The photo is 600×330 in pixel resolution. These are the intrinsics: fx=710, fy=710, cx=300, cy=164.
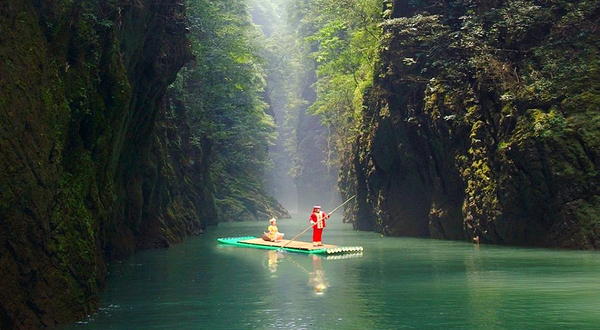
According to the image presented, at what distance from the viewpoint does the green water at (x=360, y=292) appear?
1123 centimetres

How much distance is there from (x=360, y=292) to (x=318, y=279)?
2.57 metres

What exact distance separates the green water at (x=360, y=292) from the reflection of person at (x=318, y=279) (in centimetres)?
2

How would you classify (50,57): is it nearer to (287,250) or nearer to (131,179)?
(131,179)

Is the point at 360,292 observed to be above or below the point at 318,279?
below

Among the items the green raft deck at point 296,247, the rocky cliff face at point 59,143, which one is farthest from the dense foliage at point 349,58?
the rocky cliff face at point 59,143

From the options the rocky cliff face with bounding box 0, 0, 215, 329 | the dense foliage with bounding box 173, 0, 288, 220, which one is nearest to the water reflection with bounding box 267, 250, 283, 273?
the rocky cliff face with bounding box 0, 0, 215, 329

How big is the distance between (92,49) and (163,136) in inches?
655

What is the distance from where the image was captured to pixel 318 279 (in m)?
17.0

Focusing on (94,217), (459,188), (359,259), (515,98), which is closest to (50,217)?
(94,217)

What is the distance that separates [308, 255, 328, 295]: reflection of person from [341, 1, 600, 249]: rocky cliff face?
27.9 feet

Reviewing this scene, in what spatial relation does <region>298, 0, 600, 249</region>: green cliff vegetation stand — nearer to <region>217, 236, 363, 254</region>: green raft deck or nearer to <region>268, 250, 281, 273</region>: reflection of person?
<region>217, 236, 363, 254</region>: green raft deck

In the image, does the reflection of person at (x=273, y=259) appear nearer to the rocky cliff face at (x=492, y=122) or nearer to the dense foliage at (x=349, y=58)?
the rocky cliff face at (x=492, y=122)

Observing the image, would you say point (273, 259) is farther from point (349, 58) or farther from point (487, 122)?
point (349, 58)

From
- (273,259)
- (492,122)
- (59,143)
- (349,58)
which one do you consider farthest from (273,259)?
(349,58)
